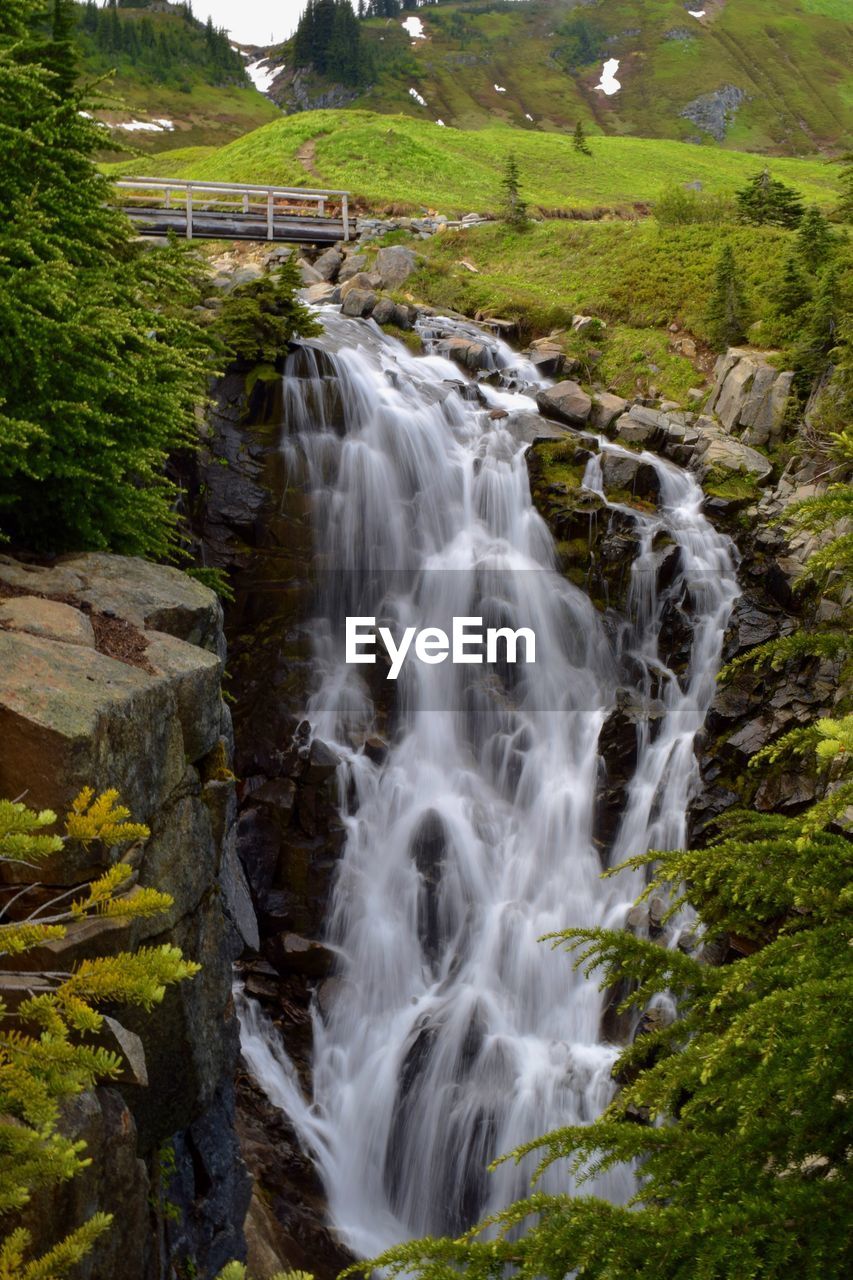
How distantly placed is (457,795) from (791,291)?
14.9 metres

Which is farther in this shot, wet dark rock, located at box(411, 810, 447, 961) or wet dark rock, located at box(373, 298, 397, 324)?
wet dark rock, located at box(373, 298, 397, 324)

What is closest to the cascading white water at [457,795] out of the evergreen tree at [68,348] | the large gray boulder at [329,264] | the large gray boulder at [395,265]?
the evergreen tree at [68,348]

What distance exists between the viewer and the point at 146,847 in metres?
8.45

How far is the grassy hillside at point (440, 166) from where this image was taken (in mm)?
42656

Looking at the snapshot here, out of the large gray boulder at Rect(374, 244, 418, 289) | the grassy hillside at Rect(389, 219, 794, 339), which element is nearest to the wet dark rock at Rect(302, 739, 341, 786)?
the grassy hillside at Rect(389, 219, 794, 339)

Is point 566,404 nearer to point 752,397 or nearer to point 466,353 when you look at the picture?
point 466,353

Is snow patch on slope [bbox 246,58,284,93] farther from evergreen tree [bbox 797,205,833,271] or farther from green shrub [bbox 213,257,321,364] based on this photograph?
green shrub [bbox 213,257,321,364]

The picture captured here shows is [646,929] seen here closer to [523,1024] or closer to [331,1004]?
[523,1024]

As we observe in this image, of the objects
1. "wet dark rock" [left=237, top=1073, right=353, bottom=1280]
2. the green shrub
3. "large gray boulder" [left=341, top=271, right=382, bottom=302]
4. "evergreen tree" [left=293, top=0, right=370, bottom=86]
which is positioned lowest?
"wet dark rock" [left=237, top=1073, right=353, bottom=1280]

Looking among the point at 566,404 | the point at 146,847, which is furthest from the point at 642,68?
the point at 146,847

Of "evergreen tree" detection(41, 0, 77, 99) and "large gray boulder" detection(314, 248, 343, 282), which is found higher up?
"evergreen tree" detection(41, 0, 77, 99)

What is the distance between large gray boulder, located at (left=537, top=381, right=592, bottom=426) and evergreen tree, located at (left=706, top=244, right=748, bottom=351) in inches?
206

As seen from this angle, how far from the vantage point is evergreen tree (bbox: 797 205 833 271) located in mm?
23078

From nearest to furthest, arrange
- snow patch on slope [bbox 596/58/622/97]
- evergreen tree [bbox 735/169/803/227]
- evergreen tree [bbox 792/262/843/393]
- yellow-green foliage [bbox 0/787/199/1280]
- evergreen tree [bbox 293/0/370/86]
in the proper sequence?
1. yellow-green foliage [bbox 0/787/199/1280]
2. evergreen tree [bbox 792/262/843/393]
3. evergreen tree [bbox 735/169/803/227]
4. evergreen tree [bbox 293/0/370/86]
5. snow patch on slope [bbox 596/58/622/97]
